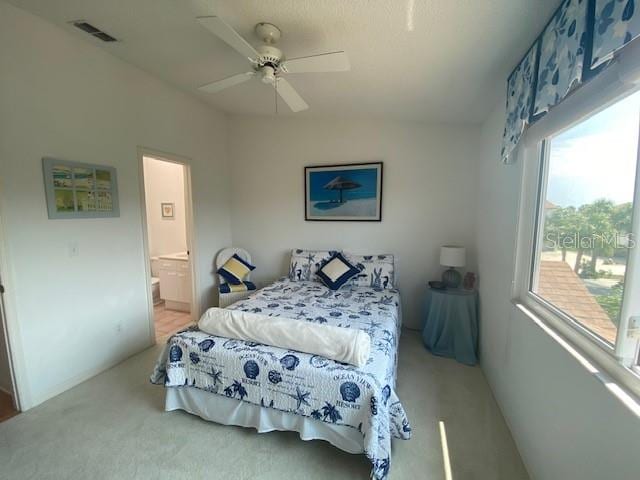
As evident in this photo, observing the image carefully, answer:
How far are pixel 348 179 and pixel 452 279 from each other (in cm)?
170

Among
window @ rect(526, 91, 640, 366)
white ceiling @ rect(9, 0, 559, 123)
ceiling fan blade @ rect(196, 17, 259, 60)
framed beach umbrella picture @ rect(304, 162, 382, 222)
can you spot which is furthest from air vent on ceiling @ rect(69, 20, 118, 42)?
window @ rect(526, 91, 640, 366)

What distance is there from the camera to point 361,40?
184cm

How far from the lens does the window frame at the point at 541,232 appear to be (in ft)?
3.24

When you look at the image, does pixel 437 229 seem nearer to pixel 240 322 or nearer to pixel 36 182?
pixel 240 322

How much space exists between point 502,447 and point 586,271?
1.23 meters

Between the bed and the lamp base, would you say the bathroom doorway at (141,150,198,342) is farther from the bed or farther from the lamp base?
the lamp base

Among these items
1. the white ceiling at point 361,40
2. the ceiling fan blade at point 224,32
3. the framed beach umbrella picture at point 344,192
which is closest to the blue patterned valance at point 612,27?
the white ceiling at point 361,40

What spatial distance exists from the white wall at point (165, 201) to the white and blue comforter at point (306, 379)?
9.61 feet

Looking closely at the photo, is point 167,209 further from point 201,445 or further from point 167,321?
point 201,445

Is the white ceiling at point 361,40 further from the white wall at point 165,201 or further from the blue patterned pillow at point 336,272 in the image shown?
the white wall at point 165,201

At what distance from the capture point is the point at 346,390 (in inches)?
60.7

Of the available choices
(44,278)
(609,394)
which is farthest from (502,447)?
(44,278)

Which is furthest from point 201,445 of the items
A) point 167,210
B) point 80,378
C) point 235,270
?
point 167,210

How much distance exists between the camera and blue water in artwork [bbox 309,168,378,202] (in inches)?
138
